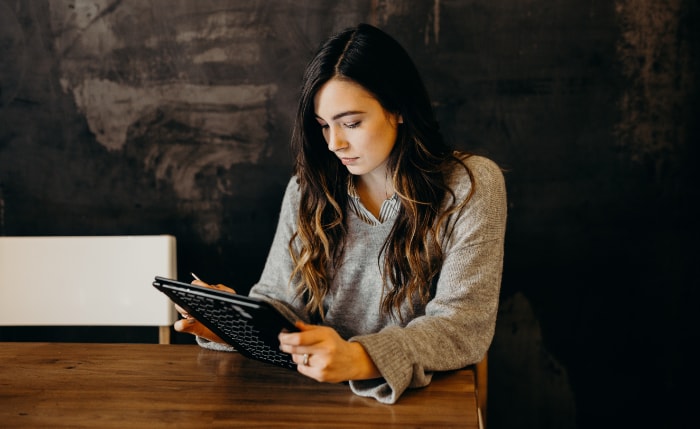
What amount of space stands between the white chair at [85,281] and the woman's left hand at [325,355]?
36.1 inches

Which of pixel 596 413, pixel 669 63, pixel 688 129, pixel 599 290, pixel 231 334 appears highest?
pixel 669 63

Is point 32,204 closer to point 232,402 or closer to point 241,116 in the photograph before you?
point 241,116

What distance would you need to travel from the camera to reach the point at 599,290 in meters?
1.90

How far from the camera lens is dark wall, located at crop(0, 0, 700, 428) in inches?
70.4

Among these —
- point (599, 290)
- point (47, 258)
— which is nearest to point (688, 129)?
point (599, 290)

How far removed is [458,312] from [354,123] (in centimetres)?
45

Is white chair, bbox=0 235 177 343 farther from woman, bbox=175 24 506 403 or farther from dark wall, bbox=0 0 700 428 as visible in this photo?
woman, bbox=175 24 506 403

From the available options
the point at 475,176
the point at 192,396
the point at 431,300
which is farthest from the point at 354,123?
the point at 192,396

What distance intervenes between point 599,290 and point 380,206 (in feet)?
2.73

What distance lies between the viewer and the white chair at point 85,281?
6.05 ft

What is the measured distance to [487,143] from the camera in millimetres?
1845

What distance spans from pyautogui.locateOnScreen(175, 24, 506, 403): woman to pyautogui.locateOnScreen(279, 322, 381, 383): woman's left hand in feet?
0.21

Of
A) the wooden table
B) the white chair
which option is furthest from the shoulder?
the white chair

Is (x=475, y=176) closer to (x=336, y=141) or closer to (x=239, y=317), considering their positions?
(x=336, y=141)
